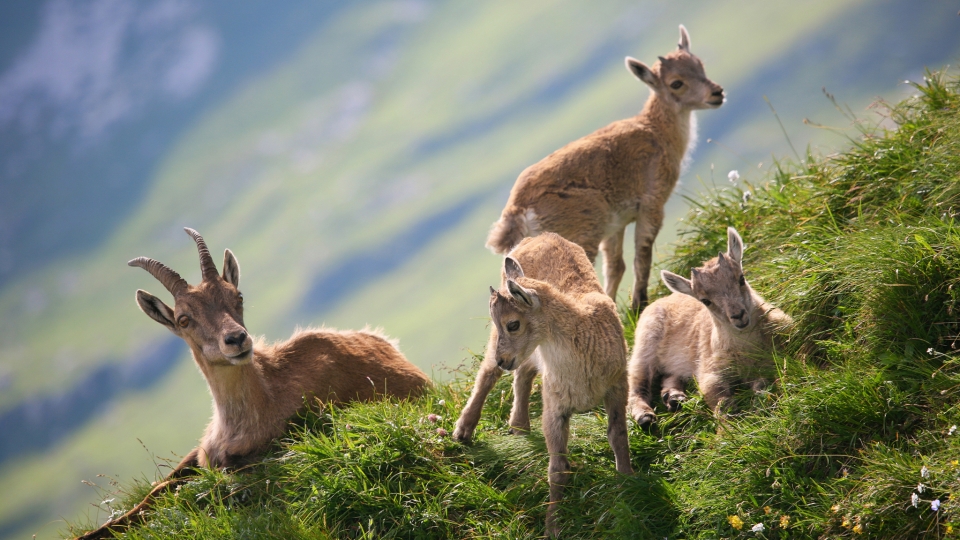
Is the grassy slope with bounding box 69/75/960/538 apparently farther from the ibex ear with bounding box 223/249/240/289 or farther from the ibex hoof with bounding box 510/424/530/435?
the ibex ear with bounding box 223/249/240/289

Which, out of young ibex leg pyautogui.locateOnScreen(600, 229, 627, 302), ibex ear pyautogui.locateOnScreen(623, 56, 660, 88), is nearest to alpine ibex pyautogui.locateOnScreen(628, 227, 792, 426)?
young ibex leg pyautogui.locateOnScreen(600, 229, 627, 302)

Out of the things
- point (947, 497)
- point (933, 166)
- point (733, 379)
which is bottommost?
point (947, 497)

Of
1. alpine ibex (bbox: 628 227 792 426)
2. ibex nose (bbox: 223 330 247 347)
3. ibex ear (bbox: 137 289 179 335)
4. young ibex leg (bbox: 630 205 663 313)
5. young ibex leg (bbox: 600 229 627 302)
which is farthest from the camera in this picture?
young ibex leg (bbox: 600 229 627 302)

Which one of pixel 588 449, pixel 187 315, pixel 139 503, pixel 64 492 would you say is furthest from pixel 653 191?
pixel 64 492

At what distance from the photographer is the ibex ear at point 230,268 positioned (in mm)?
7461

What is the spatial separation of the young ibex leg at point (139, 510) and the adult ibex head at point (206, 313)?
3.09 ft

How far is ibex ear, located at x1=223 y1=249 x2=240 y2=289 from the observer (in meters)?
7.46

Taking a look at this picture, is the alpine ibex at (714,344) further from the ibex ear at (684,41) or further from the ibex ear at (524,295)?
the ibex ear at (684,41)

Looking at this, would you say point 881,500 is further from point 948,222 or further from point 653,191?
point 653,191

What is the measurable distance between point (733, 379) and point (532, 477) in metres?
1.60

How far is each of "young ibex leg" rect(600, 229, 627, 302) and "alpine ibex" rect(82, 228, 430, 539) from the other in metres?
2.68

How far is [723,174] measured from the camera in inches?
1474

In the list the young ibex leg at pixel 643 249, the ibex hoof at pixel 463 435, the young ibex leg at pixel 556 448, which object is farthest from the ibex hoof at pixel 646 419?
the young ibex leg at pixel 643 249

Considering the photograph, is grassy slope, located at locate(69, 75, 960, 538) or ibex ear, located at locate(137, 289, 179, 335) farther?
ibex ear, located at locate(137, 289, 179, 335)
